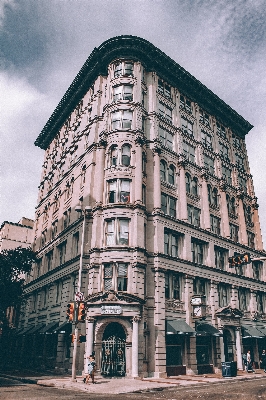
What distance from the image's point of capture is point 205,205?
127 feet

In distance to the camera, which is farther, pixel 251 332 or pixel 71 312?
pixel 251 332

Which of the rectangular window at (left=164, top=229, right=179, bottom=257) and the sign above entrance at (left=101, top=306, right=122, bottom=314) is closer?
the sign above entrance at (left=101, top=306, right=122, bottom=314)

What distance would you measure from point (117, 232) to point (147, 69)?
2244 cm

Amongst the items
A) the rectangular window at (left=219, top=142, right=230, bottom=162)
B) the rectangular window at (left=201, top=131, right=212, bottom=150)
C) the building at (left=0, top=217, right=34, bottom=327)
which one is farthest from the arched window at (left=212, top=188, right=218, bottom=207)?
the building at (left=0, top=217, right=34, bottom=327)

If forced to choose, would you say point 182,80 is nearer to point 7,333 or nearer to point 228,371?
point 228,371

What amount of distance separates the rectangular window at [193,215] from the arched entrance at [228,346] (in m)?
11.7

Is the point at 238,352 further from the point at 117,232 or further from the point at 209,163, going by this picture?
the point at 209,163

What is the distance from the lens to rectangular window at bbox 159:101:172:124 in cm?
3962

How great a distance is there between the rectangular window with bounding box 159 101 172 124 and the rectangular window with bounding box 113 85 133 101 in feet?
14.4

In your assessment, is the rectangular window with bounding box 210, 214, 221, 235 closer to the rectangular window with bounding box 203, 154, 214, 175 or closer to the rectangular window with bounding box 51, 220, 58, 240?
the rectangular window with bounding box 203, 154, 214, 175

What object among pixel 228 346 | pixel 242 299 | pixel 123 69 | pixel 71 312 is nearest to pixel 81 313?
pixel 71 312

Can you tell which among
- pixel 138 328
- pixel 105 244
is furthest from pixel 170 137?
pixel 138 328

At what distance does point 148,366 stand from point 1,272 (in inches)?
801

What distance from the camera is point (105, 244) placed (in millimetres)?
29328
